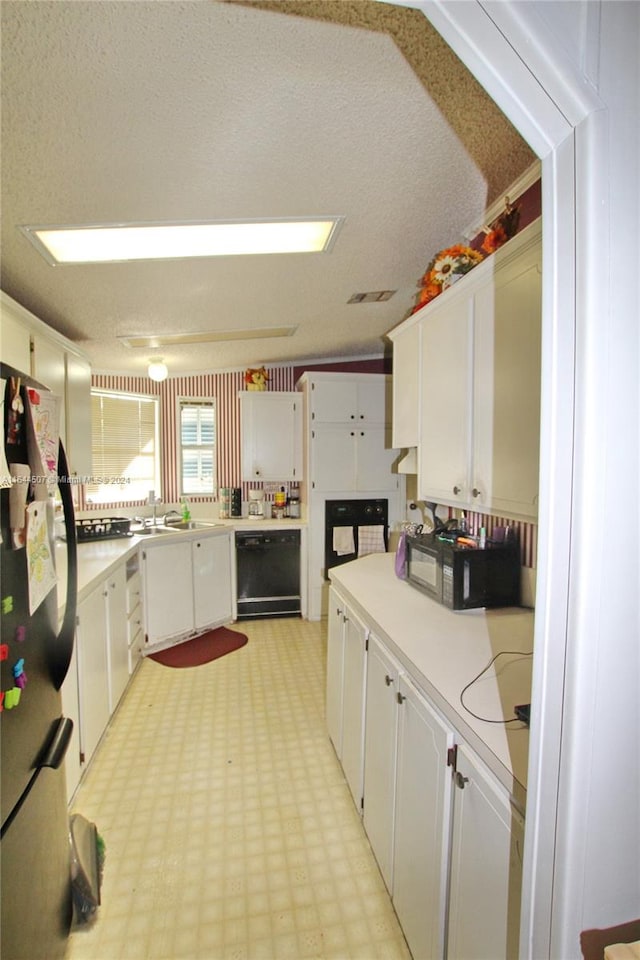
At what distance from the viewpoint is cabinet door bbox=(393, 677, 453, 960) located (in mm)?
1048

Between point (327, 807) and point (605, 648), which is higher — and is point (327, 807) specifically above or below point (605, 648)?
below

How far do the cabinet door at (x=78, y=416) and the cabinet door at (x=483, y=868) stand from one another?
2.37 metres

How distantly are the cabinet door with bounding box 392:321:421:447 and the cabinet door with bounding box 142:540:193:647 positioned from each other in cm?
204

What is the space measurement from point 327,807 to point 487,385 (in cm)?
188

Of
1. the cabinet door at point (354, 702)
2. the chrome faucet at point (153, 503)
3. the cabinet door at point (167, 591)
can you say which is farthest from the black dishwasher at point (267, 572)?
the cabinet door at point (354, 702)

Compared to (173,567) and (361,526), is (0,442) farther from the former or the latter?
(361,526)

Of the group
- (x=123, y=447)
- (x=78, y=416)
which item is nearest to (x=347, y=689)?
(x=78, y=416)

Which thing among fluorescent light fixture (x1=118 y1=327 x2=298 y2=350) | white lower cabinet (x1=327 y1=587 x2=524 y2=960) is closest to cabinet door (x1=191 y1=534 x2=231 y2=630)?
fluorescent light fixture (x1=118 y1=327 x2=298 y2=350)

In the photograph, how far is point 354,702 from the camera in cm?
183

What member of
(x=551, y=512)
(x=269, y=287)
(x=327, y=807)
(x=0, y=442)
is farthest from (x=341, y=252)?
(x=327, y=807)

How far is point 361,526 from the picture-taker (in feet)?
13.1

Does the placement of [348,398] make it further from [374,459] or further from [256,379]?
[256,379]

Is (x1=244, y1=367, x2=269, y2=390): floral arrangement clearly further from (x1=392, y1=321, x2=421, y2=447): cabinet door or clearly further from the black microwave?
the black microwave

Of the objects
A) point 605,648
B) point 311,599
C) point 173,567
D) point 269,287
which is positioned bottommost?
point 311,599
